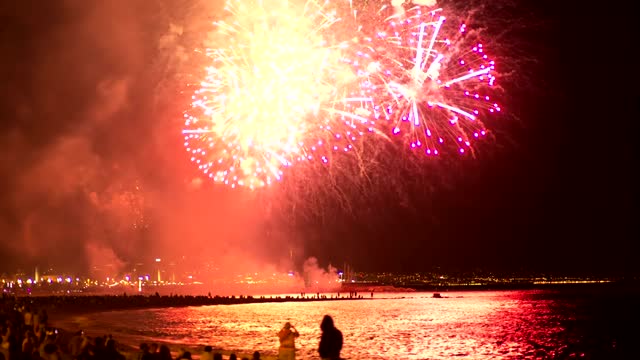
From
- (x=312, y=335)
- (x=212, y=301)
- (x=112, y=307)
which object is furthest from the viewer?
(x=212, y=301)

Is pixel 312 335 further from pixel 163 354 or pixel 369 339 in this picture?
pixel 163 354

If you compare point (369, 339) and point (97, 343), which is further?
point (369, 339)

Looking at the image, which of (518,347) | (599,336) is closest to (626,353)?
(518,347)

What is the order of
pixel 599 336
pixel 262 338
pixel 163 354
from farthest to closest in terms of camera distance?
pixel 599 336 → pixel 262 338 → pixel 163 354

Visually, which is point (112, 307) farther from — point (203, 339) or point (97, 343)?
point (97, 343)

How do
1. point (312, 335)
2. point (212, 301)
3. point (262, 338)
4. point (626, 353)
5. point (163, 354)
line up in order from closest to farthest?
point (163, 354) → point (626, 353) → point (262, 338) → point (312, 335) → point (212, 301)

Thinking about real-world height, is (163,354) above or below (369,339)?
above

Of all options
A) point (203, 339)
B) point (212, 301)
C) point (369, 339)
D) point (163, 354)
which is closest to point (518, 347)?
point (369, 339)

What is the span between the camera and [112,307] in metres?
79.4

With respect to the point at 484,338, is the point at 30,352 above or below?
above

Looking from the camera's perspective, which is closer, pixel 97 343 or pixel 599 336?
pixel 97 343

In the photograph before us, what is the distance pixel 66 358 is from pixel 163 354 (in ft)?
9.90

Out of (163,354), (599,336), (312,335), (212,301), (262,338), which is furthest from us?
(212,301)

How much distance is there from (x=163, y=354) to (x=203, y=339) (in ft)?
72.5
